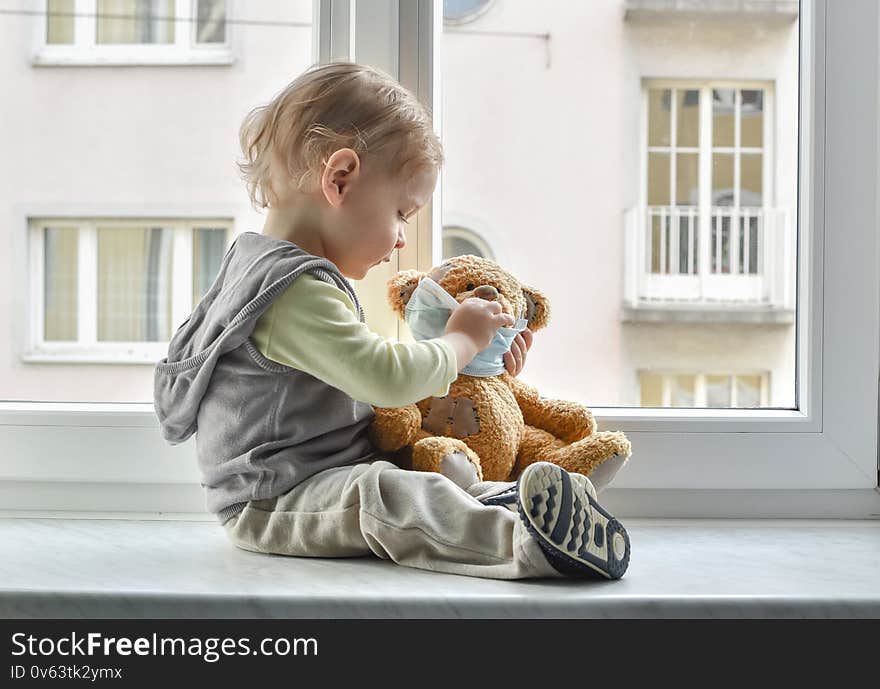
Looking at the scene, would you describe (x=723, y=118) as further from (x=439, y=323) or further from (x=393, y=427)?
(x=393, y=427)

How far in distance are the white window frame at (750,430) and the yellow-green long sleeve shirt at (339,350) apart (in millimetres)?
258

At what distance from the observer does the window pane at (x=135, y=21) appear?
3.97ft

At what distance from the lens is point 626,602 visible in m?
0.75

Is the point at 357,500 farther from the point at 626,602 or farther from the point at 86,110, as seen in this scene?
the point at 86,110

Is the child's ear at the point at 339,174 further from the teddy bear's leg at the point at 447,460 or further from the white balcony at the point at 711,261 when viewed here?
the white balcony at the point at 711,261

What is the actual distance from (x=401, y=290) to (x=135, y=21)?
0.51 meters

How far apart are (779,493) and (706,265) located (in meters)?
0.30

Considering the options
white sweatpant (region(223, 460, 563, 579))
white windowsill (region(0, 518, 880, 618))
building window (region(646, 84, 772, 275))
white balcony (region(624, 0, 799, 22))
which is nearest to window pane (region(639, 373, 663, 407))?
building window (region(646, 84, 772, 275))

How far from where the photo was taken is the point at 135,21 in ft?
3.97

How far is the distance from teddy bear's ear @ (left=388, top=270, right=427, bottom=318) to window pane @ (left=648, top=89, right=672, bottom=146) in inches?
14.7

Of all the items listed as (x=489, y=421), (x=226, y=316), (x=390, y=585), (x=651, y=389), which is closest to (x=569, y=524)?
(x=390, y=585)

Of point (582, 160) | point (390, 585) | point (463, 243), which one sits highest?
point (582, 160)

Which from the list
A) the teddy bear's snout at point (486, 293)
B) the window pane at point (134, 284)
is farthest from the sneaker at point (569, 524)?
the window pane at point (134, 284)
